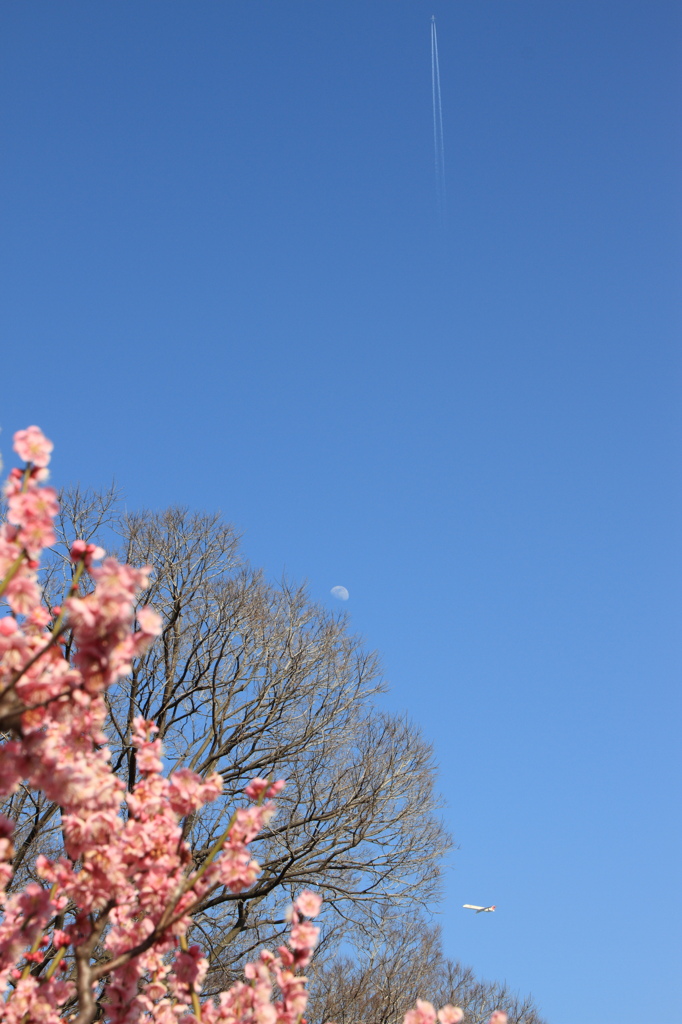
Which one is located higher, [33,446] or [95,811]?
[33,446]

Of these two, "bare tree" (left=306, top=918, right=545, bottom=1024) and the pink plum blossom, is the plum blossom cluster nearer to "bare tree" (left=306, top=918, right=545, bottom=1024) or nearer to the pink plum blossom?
the pink plum blossom

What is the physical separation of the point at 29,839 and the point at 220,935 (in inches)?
108

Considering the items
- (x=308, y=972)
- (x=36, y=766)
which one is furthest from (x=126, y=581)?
(x=308, y=972)

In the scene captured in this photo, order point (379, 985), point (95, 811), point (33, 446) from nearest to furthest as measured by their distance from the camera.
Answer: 1. point (33, 446)
2. point (95, 811)
3. point (379, 985)

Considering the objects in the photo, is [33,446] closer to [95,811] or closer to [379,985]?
[95,811]

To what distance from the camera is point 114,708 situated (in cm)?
1188

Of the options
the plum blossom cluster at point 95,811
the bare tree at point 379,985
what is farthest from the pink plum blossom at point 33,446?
the bare tree at point 379,985

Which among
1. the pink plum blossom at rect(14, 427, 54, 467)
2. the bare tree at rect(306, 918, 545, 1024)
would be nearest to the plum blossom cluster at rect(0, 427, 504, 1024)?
the pink plum blossom at rect(14, 427, 54, 467)

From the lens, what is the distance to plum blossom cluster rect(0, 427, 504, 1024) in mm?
2838

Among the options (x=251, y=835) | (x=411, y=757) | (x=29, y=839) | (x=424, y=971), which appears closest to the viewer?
(x=251, y=835)

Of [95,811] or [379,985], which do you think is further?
[379,985]

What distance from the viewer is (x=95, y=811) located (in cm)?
354

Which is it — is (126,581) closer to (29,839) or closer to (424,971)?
(29,839)

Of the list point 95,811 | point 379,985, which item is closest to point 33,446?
point 95,811
